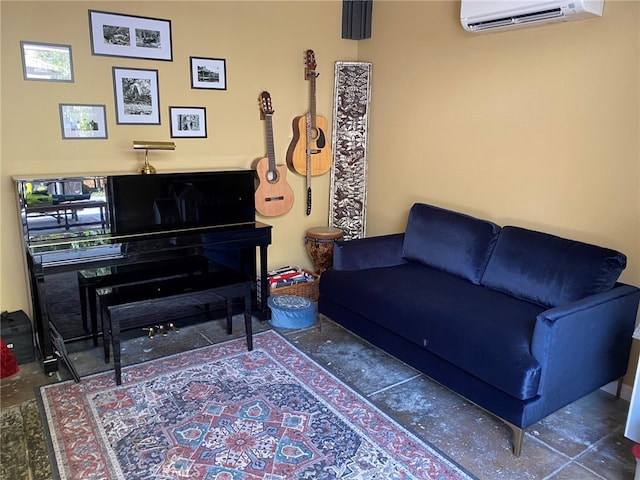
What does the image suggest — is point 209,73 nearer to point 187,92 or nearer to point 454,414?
point 187,92

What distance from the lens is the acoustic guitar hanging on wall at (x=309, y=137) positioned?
387 cm

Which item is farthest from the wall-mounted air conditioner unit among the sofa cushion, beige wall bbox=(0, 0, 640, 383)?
the sofa cushion

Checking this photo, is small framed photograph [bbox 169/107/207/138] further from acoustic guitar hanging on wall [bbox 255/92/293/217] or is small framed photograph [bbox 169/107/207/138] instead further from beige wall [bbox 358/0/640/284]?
beige wall [bbox 358/0/640/284]

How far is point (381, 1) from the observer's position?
12.8 ft

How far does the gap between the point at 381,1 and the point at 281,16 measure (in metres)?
0.82

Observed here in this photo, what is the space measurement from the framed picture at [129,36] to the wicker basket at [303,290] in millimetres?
1777

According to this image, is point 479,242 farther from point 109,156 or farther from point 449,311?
point 109,156

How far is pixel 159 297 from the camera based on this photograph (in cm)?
278

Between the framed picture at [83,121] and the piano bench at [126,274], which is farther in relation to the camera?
the piano bench at [126,274]

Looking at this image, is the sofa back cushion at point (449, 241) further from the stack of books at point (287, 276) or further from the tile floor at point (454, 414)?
the stack of books at point (287, 276)

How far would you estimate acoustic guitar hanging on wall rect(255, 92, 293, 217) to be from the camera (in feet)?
12.1

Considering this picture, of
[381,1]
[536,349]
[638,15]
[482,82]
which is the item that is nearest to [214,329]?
[536,349]

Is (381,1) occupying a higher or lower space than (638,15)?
higher

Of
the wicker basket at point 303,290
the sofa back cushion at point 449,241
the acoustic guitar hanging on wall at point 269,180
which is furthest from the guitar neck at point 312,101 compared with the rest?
the wicker basket at point 303,290
